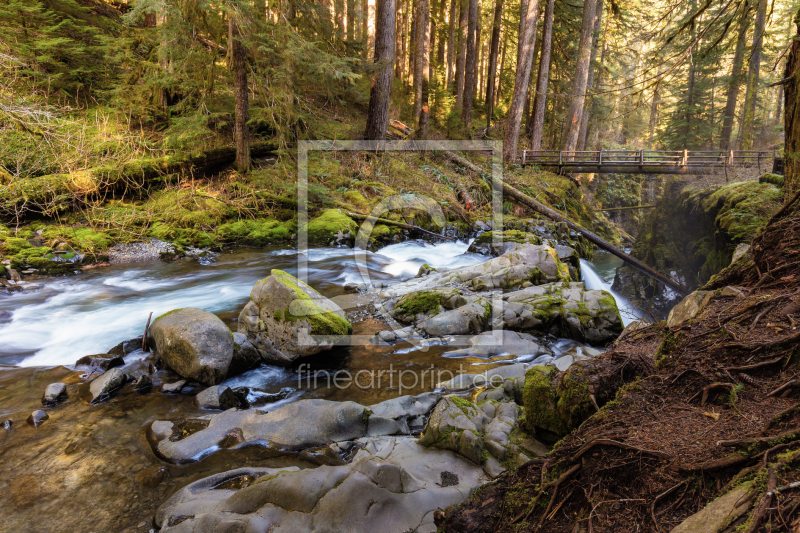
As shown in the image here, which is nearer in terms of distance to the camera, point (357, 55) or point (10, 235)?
point (10, 235)

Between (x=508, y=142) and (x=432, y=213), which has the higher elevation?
(x=508, y=142)

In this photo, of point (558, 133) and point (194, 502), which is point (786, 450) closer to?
point (194, 502)

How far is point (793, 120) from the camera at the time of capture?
4.63 m

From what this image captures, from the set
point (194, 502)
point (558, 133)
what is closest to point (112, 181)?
point (194, 502)

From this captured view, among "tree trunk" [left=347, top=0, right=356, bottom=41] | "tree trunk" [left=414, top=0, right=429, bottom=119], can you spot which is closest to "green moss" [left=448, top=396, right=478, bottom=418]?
"tree trunk" [left=347, top=0, right=356, bottom=41]

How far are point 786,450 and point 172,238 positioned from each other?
39.7 ft

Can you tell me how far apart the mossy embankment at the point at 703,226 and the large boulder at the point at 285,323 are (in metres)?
6.24

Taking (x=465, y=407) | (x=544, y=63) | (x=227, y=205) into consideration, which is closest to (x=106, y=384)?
(x=465, y=407)

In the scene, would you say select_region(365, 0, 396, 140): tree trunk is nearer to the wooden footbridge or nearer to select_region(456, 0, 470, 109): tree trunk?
select_region(456, 0, 470, 109): tree trunk

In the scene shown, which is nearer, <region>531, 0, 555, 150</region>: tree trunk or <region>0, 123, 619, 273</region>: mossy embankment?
<region>0, 123, 619, 273</region>: mossy embankment

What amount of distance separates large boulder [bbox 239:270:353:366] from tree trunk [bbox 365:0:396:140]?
9.47 metres

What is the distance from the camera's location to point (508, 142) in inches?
777

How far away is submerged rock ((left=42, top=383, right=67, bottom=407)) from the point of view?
4.86 meters

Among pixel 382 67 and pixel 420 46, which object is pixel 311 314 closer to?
pixel 382 67
